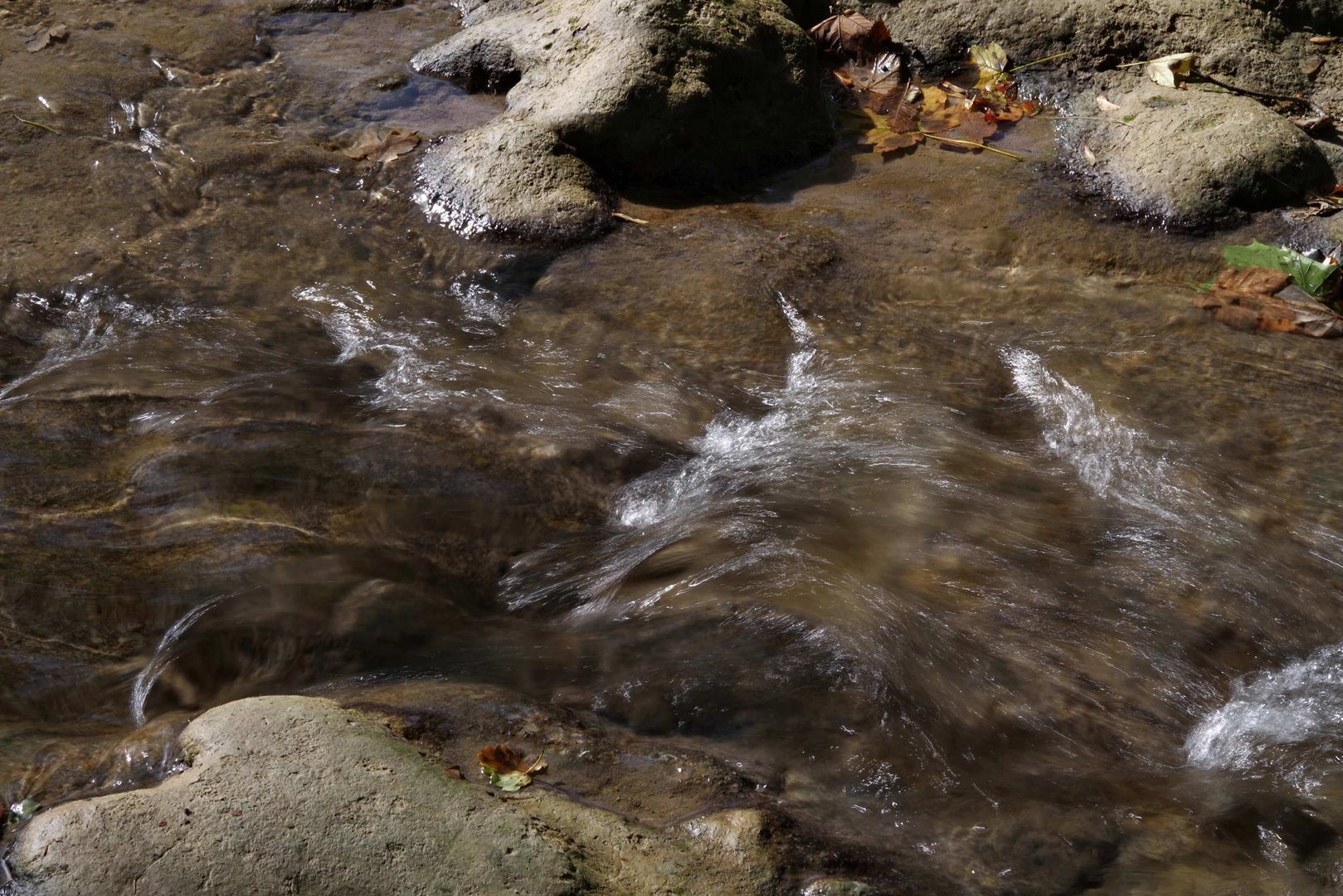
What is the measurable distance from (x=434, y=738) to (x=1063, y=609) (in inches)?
72.4

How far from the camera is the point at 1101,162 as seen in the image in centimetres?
493

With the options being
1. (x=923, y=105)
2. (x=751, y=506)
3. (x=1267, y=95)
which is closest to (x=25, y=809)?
(x=751, y=506)

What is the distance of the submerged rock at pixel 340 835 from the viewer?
207 cm

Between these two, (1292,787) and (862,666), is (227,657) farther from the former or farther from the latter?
(1292,787)

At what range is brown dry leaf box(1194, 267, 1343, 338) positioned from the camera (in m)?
4.23

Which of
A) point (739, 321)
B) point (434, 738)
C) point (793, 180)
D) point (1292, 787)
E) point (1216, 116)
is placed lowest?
point (1292, 787)

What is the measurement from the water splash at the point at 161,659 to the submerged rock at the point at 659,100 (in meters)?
2.29

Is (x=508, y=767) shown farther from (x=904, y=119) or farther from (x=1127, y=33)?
(x=1127, y=33)

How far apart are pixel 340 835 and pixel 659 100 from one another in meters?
3.69

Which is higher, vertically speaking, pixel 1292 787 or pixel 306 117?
pixel 306 117

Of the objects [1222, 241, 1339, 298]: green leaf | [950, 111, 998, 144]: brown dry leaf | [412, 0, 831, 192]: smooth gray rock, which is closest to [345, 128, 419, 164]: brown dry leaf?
[412, 0, 831, 192]: smooth gray rock

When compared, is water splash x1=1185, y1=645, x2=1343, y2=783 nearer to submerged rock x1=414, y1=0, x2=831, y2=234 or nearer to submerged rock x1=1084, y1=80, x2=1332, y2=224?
submerged rock x1=1084, y1=80, x2=1332, y2=224

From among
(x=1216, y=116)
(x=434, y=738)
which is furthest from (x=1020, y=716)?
(x=1216, y=116)

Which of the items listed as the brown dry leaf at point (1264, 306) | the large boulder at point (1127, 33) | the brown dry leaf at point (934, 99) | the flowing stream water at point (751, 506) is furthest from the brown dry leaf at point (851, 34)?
the brown dry leaf at point (1264, 306)
